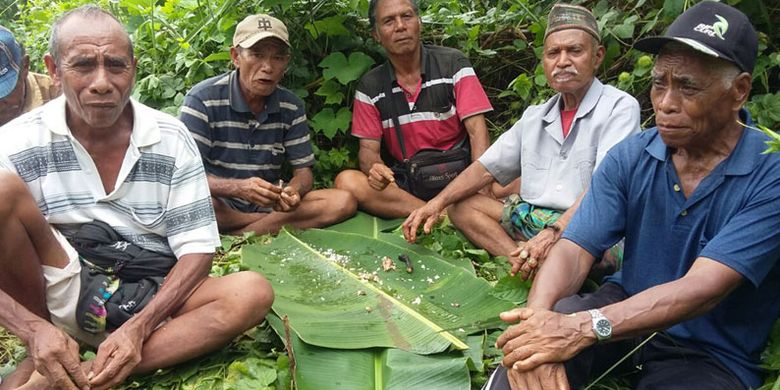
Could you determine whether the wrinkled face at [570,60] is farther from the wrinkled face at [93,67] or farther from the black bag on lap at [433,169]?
the wrinkled face at [93,67]

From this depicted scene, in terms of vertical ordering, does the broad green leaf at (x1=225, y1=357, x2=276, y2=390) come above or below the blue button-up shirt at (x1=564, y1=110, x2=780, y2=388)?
below

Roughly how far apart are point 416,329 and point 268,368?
609mm

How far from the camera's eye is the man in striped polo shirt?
4500 millimetres

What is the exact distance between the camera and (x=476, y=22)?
16.8 feet

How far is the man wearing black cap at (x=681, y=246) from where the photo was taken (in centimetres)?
214

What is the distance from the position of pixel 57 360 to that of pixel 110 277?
1.43 feet

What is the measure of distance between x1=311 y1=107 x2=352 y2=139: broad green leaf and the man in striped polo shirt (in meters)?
0.23

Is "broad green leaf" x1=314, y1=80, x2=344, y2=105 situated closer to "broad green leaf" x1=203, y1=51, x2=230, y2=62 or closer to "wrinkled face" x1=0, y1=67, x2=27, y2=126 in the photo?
"broad green leaf" x1=203, y1=51, x2=230, y2=62

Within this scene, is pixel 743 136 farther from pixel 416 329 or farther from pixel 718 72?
pixel 416 329

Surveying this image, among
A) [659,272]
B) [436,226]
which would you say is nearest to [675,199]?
[659,272]

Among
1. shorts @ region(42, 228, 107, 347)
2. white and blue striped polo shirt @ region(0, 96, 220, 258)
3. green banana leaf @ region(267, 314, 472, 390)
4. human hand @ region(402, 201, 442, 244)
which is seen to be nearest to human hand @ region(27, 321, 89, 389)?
shorts @ region(42, 228, 107, 347)

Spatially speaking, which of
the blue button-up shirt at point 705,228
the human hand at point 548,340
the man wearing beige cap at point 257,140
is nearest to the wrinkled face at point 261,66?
the man wearing beige cap at point 257,140

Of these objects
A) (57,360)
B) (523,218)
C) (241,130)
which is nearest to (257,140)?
(241,130)

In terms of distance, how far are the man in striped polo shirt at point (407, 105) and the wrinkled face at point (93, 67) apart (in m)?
2.01
